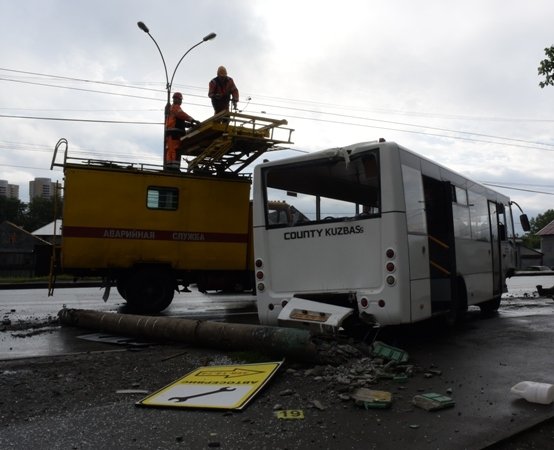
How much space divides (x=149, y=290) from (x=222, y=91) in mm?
4981

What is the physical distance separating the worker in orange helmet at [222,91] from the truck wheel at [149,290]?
416 centimetres

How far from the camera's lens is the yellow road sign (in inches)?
183

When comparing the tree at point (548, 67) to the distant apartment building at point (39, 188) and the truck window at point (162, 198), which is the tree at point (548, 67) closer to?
the truck window at point (162, 198)

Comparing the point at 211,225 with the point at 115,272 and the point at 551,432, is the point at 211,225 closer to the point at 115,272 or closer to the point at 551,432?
the point at 115,272

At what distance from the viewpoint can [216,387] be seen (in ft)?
16.8

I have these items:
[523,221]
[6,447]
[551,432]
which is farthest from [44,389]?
[523,221]

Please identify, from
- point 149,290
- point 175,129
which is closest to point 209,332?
point 149,290

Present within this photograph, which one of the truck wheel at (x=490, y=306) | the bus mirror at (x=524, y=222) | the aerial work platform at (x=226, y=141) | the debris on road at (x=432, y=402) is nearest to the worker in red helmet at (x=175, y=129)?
the aerial work platform at (x=226, y=141)

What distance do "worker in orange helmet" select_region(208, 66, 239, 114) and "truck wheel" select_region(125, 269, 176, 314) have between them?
13.6ft

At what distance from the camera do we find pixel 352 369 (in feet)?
18.7

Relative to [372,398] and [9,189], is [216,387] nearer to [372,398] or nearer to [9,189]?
[372,398]

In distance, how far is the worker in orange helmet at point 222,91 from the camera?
40.8ft

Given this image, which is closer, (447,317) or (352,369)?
(352,369)

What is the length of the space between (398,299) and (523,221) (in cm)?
765
